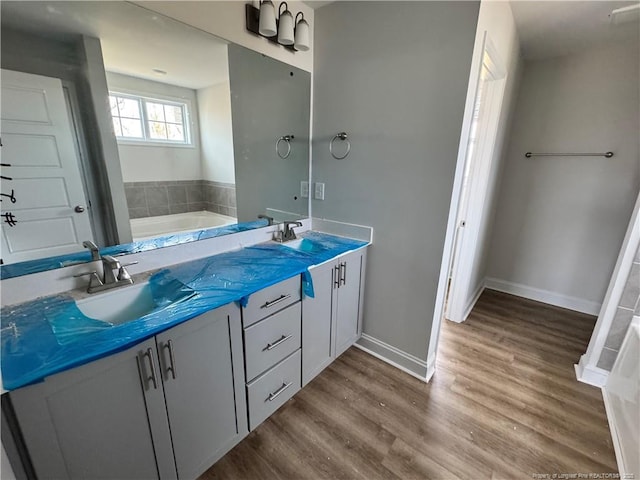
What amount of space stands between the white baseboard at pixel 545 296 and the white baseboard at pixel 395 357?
1885 millimetres

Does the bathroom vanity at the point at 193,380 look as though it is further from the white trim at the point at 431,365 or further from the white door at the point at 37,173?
the white trim at the point at 431,365

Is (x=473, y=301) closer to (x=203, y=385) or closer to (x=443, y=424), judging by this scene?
(x=443, y=424)

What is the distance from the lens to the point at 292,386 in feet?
5.30

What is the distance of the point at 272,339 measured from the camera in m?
1.40

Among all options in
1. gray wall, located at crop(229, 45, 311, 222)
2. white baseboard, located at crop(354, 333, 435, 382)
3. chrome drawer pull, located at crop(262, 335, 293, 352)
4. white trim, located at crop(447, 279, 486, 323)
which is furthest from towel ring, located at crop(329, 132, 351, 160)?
white trim, located at crop(447, 279, 486, 323)

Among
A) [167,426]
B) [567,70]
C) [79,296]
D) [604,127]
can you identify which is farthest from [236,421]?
[567,70]

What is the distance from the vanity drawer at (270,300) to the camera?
1.25 meters

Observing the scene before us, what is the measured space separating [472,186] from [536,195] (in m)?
1.18

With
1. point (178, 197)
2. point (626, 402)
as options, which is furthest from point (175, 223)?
point (626, 402)

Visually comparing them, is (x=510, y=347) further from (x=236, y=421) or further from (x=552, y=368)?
(x=236, y=421)

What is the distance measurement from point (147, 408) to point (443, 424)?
4.92ft

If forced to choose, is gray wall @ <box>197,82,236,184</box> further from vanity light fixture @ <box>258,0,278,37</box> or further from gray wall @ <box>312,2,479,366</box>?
gray wall @ <box>312,2,479,366</box>

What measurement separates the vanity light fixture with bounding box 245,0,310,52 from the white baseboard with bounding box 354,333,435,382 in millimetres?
2115

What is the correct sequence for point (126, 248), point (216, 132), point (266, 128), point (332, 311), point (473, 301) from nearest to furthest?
point (126, 248)
point (216, 132)
point (332, 311)
point (266, 128)
point (473, 301)
